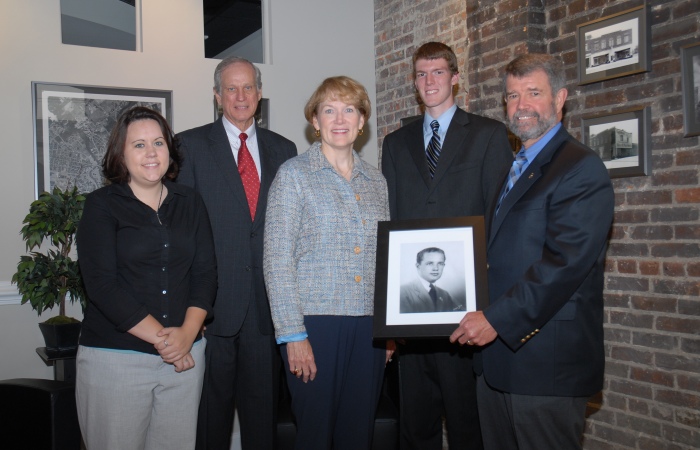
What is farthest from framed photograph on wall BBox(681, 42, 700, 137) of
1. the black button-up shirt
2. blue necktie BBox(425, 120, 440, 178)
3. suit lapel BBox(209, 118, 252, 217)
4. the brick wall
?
the black button-up shirt

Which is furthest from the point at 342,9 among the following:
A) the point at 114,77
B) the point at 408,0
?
the point at 114,77

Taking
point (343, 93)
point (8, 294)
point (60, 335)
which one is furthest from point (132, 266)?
point (8, 294)

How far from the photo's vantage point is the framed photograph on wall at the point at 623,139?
3207 mm

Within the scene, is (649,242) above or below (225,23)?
below

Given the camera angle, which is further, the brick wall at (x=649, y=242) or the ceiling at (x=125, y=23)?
the ceiling at (x=125, y=23)

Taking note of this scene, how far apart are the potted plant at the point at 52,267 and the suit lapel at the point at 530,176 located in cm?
274

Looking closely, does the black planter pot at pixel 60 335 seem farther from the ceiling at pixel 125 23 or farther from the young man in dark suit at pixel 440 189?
the young man in dark suit at pixel 440 189

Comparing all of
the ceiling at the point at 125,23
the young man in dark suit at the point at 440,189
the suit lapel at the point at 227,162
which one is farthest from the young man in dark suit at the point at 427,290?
the ceiling at the point at 125,23

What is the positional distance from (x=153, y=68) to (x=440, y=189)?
275cm

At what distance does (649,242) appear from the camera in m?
3.24

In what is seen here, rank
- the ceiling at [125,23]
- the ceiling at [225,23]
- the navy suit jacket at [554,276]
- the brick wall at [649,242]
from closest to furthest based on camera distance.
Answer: the navy suit jacket at [554,276], the brick wall at [649,242], the ceiling at [125,23], the ceiling at [225,23]

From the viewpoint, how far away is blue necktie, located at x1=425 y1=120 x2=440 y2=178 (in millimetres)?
2908

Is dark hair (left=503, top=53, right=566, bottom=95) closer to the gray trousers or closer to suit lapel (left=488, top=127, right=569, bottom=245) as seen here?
suit lapel (left=488, top=127, right=569, bottom=245)

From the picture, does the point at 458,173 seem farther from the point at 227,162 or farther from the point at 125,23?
the point at 125,23
